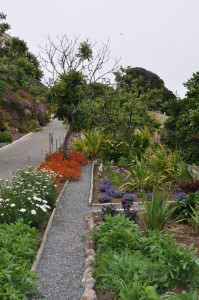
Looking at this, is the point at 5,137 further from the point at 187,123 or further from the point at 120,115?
the point at 187,123

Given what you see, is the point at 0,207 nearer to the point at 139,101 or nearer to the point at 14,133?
the point at 139,101

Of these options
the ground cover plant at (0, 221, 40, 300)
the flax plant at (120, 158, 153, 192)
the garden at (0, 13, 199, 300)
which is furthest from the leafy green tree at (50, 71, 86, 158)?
the ground cover plant at (0, 221, 40, 300)

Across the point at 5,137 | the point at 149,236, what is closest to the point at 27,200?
the point at 149,236

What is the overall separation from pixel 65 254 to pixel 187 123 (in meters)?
7.66

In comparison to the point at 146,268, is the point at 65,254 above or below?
below

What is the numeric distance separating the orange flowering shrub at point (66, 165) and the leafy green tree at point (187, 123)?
126 inches

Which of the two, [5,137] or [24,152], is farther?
[5,137]

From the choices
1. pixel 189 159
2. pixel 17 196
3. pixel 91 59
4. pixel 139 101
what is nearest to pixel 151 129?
pixel 139 101

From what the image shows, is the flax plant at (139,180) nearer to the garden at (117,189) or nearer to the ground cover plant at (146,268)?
the garden at (117,189)

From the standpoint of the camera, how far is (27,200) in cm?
627

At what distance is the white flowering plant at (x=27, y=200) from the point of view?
5.86 m

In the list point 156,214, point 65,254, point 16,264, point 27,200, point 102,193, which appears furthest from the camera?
point 102,193

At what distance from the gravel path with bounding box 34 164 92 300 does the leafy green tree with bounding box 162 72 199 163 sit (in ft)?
14.2

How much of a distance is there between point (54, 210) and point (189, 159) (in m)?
5.59
